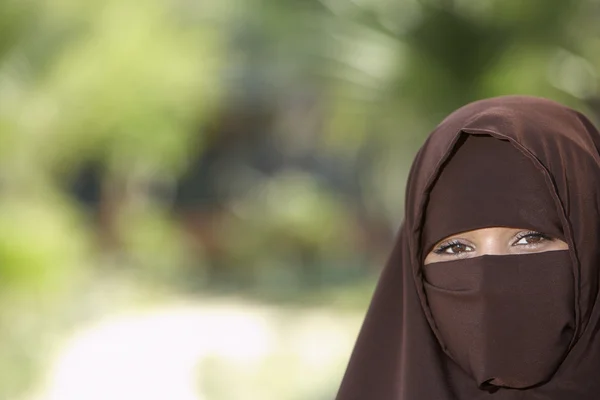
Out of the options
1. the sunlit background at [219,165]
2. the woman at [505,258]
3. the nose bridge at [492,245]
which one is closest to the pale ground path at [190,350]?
the sunlit background at [219,165]

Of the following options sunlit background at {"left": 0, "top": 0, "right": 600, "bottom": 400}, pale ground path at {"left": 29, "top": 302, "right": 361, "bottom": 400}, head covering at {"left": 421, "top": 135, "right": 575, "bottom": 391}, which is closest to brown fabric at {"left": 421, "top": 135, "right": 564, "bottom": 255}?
head covering at {"left": 421, "top": 135, "right": 575, "bottom": 391}

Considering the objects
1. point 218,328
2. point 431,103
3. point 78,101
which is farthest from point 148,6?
point 431,103

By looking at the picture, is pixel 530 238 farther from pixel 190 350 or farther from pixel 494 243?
pixel 190 350

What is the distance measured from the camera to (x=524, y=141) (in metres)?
1.31

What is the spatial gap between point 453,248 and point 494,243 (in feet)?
0.26

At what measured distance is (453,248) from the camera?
4.59ft

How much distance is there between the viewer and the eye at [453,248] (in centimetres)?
138

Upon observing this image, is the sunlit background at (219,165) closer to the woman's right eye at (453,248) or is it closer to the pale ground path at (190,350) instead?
the pale ground path at (190,350)

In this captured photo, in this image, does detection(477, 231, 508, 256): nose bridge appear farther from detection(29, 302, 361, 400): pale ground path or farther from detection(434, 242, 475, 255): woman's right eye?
detection(29, 302, 361, 400): pale ground path

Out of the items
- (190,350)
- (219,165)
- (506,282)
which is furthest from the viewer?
(219,165)

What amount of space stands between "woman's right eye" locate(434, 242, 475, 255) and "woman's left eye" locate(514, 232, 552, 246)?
0.26 ft

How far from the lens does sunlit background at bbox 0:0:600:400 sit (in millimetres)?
4379

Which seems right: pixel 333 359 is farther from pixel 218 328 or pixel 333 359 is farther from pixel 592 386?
pixel 592 386

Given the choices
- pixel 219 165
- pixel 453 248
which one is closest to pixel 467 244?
pixel 453 248
